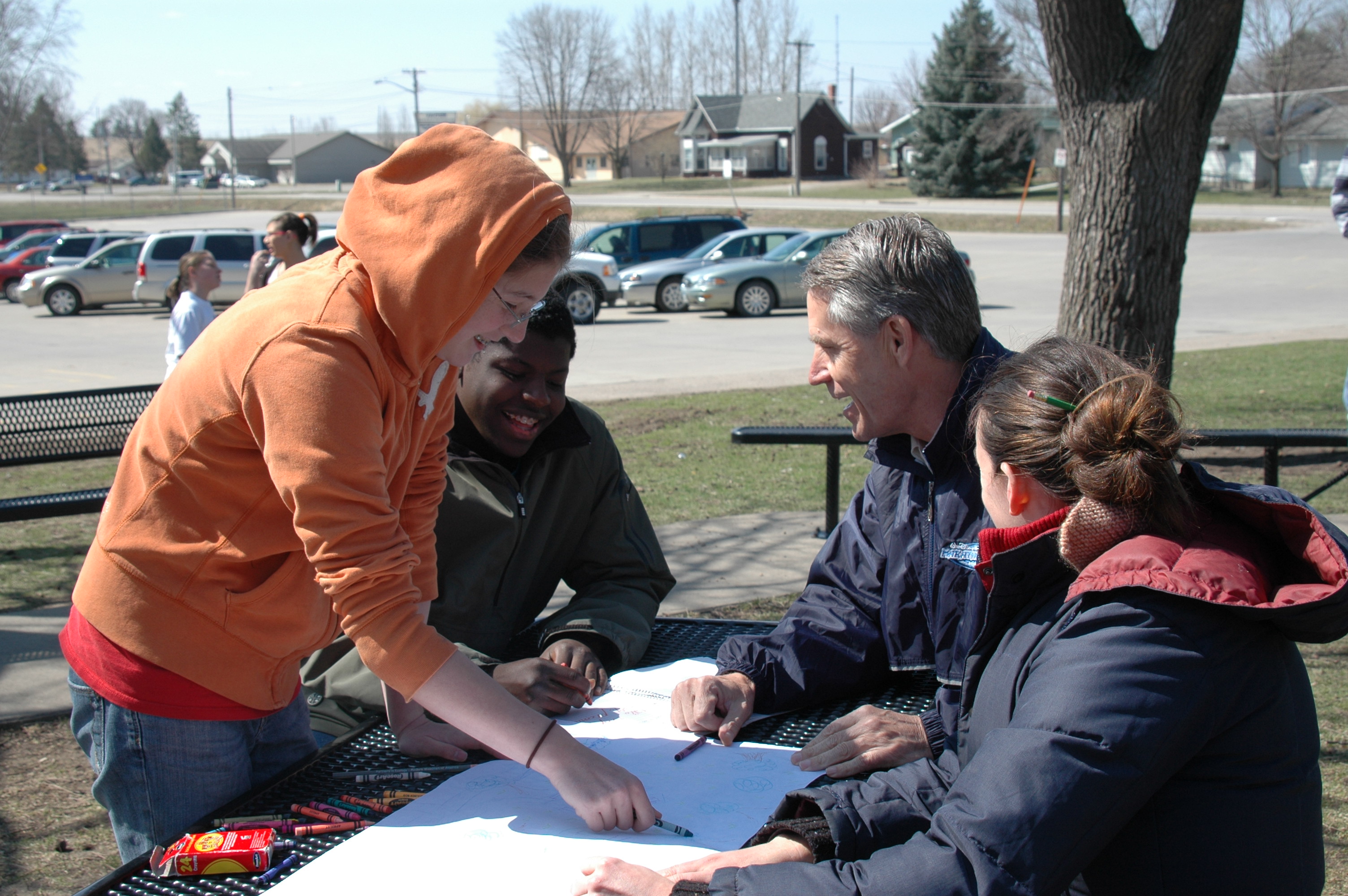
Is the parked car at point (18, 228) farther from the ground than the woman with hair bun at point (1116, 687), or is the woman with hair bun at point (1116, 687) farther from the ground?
the parked car at point (18, 228)

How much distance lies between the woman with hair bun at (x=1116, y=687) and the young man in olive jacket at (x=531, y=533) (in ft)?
3.40

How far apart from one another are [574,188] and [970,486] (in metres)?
65.5

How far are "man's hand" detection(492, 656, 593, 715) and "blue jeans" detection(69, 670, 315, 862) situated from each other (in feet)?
1.83

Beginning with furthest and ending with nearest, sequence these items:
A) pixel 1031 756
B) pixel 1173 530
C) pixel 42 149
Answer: pixel 42 149
pixel 1173 530
pixel 1031 756

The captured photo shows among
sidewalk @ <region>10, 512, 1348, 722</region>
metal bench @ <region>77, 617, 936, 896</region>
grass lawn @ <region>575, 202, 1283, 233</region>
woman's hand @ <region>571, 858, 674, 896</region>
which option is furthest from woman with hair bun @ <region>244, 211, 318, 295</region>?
grass lawn @ <region>575, 202, 1283, 233</region>

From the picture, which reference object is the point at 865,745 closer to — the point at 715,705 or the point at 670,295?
the point at 715,705

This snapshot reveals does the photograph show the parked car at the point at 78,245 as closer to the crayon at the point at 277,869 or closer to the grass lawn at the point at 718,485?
the grass lawn at the point at 718,485

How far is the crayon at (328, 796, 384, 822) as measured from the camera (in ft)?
5.98

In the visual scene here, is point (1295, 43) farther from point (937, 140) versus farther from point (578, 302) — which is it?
point (578, 302)

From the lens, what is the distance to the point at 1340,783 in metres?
3.28

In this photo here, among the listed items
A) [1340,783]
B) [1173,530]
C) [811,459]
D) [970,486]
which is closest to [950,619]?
[970,486]

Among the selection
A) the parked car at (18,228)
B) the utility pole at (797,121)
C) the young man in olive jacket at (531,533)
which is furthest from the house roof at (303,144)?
the young man in olive jacket at (531,533)

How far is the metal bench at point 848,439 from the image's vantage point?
450cm

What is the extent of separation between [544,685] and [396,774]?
0.40m
